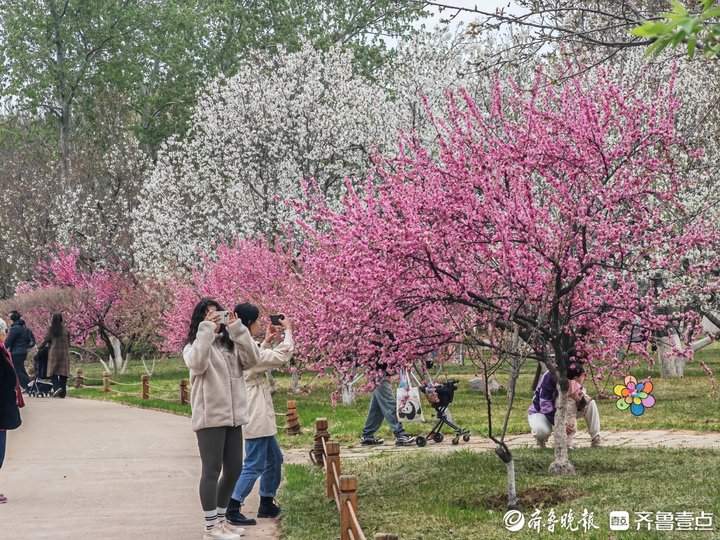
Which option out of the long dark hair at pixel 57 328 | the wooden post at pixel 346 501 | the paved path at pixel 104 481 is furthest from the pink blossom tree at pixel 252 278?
the wooden post at pixel 346 501

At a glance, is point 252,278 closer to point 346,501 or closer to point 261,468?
point 261,468

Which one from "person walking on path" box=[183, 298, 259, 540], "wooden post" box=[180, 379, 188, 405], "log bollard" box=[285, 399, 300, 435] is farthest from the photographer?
"wooden post" box=[180, 379, 188, 405]

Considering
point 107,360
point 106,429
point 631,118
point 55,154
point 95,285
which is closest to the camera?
point 631,118

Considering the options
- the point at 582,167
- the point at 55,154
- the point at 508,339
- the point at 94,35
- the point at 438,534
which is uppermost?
the point at 94,35

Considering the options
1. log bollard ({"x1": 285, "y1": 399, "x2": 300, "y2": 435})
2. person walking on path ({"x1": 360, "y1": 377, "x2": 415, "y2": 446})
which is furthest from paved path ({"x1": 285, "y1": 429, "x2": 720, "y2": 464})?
log bollard ({"x1": 285, "y1": 399, "x2": 300, "y2": 435})

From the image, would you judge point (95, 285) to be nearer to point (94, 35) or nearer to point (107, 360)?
point (107, 360)

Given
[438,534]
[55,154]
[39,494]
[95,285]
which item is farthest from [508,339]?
[55,154]

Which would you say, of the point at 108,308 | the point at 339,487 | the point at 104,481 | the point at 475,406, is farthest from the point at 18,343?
the point at 339,487

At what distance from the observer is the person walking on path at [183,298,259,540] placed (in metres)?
9.62

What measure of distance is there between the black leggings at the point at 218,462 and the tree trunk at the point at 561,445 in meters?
3.95

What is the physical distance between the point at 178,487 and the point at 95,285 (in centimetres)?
2908

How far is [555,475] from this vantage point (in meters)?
12.5

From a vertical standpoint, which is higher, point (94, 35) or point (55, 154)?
point (94, 35)

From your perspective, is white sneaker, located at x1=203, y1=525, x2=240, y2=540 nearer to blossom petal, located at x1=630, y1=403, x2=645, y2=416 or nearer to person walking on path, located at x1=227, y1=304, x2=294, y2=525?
person walking on path, located at x1=227, y1=304, x2=294, y2=525
